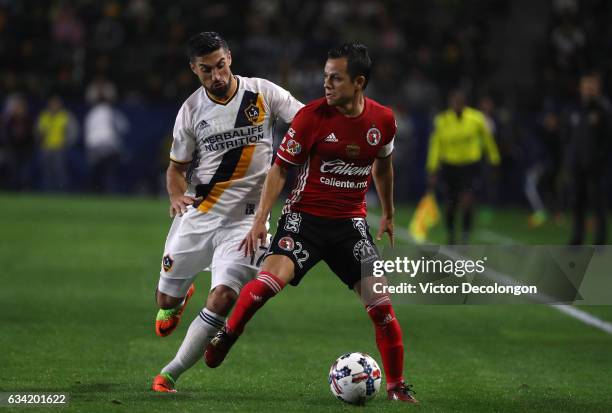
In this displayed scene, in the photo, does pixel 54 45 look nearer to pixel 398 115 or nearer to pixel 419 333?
pixel 398 115

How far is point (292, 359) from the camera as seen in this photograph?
29.8 feet

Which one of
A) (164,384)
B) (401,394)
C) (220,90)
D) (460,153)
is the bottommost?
(460,153)

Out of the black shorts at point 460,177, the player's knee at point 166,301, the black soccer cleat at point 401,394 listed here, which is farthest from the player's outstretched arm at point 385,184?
the black shorts at point 460,177

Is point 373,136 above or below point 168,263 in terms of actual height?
above

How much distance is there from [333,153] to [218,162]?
0.97 meters

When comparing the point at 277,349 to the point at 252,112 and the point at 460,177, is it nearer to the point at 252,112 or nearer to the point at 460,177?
the point at 252,112

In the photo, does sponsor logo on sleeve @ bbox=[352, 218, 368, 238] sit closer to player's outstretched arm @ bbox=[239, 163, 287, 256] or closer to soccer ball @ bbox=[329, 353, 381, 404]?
player's outstretched arm @ bbox=[239, 163, 287, 256]

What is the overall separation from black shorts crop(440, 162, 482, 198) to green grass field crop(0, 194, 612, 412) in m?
3.57

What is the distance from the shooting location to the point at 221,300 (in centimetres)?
754

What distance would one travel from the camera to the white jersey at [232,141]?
25.8 feet

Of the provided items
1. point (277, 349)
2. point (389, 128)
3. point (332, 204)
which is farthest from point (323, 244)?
point (277, 349)

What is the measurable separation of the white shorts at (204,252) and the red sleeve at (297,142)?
0.76 metres

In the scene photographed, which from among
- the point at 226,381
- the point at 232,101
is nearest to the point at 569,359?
the point at 226,381

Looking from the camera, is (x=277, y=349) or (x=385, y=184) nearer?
(x=385, y=184)
